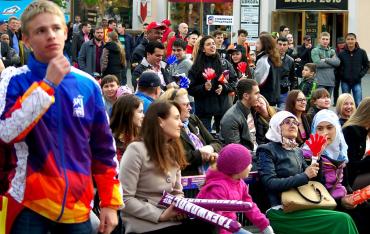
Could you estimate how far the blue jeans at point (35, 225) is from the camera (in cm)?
368

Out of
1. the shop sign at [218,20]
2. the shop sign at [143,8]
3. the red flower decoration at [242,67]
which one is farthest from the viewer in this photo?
the shop sign at [143,8]

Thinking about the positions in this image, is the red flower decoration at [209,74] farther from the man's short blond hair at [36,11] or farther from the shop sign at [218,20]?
the shop sign at [218,20]

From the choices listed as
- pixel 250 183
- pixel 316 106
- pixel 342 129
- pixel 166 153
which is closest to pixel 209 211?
pixel 166 153

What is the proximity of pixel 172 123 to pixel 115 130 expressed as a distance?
1258mm

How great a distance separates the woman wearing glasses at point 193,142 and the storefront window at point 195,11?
2853 centimetres

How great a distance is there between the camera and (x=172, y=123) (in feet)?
18.3

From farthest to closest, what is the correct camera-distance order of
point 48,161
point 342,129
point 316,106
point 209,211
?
point 316,106 < point 342,129 < point 209,211 < point 48,161

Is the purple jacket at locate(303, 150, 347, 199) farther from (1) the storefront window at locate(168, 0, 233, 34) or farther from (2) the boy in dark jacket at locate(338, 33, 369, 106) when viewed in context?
(1) the storefront window at locate(168, 0, 233, 34)

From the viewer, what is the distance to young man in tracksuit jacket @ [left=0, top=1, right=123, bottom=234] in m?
3.61

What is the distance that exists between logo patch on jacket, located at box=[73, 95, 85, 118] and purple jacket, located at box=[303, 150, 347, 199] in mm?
4102

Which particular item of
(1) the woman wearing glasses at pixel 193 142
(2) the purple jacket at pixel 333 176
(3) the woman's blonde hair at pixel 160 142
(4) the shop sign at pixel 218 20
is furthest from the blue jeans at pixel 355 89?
(3) the woman's blonde hair at pixel 160 142

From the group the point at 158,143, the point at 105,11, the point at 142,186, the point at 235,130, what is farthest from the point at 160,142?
the point at 105,11

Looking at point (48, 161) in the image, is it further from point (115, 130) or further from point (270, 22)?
point (270, 22)

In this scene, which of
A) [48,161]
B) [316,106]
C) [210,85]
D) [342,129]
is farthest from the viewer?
[210,85]
